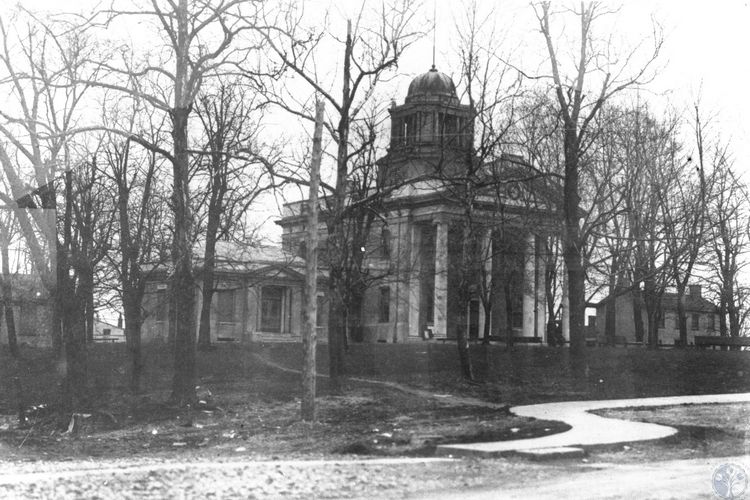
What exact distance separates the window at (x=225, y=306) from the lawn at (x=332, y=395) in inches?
454

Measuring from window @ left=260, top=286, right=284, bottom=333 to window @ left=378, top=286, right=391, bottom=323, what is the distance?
242 inches

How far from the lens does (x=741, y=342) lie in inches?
1748

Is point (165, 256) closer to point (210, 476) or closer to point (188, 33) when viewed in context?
point (188, 33)

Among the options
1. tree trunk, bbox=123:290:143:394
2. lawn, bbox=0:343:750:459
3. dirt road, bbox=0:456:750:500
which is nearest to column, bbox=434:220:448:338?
lawn, bbox=0:343:750:459

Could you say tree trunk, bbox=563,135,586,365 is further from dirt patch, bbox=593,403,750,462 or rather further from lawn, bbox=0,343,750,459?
dirt patch, bbox=593,403,750,462

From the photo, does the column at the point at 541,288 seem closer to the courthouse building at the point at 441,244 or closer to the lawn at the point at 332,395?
the courthouse building at the point at 441,244

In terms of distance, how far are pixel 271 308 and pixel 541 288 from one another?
15.0 metres

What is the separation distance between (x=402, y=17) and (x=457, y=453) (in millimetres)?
12854

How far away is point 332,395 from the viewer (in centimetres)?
2306

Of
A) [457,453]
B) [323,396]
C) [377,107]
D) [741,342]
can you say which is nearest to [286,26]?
[377,107]

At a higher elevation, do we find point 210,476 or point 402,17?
point 402,17

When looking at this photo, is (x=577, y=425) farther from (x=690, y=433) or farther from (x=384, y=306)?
(x=384, y=306)

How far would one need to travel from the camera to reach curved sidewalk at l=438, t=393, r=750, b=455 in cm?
1343

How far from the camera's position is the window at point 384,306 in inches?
2188
